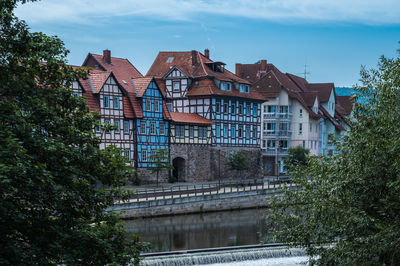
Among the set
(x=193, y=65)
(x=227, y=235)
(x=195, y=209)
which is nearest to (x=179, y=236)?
(x=227, y=235)

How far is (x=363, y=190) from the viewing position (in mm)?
14469

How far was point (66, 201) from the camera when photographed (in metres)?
11.4

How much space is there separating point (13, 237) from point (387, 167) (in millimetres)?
9728

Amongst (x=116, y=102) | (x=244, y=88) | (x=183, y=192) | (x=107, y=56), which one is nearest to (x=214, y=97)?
(x=244, y=88)

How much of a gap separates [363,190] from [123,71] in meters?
38.4

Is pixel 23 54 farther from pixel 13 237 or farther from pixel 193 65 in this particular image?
pixel 193 65

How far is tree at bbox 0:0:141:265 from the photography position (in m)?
9.95

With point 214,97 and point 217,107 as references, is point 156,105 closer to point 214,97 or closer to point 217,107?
point 214,97

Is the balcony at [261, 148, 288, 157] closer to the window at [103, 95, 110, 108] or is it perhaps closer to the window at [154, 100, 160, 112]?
the window at [154, 100, 160, 112]

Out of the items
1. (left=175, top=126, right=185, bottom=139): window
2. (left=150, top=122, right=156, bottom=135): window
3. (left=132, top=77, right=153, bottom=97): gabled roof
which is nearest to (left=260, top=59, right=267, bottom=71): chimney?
(left=175, top=126, right=185, bottom=139): window

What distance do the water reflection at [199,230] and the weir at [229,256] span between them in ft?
7.70

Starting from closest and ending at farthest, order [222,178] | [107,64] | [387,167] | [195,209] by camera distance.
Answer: [387,167] → [195,209] → [107,64] → [222,178]

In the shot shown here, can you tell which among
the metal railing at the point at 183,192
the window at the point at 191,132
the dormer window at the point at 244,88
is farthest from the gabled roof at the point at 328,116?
the metal railing at the point at 183,192

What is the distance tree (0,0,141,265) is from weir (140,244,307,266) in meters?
10.9
